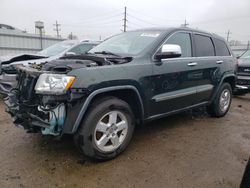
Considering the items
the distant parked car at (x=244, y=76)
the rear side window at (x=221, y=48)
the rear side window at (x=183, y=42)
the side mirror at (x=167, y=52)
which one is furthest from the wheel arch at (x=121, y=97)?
the distant parked car at (x=244, y=76)

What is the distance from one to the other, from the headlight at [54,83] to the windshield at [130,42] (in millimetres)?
1214

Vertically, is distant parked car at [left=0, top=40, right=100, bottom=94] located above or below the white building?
below

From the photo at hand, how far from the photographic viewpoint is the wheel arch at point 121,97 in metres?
2.44

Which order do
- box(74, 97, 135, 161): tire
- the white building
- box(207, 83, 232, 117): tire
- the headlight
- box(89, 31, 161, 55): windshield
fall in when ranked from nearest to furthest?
1. the headlight
2. box(74, 97, 135, 161): tire
3. box(89, 31, 161, 55): windshield
4. box(207, 83, 232, 117): tire
5. the white building

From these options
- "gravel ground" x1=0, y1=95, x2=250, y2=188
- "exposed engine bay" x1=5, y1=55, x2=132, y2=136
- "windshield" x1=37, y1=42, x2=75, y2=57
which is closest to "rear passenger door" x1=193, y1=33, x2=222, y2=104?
"gravel ground" x1=0, y1=95, x2=250, y2=188

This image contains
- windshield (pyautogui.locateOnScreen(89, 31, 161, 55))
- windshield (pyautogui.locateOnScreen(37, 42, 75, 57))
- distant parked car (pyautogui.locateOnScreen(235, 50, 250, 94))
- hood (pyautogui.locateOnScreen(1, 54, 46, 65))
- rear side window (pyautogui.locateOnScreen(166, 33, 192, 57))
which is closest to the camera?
windshield (pyautogui.locateOnScreen(89, 31, 161, 55))

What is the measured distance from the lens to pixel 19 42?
1340cm

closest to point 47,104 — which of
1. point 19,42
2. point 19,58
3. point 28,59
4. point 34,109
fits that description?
point 34,109

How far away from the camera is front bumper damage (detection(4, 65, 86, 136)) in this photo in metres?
2.38

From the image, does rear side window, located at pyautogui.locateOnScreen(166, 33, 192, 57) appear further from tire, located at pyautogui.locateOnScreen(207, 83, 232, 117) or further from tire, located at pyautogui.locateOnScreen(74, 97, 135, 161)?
tire, located at pyautogui.locateOnScreen(74, 97, 135, 161)

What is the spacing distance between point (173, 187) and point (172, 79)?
164cm

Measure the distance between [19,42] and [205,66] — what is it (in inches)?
496

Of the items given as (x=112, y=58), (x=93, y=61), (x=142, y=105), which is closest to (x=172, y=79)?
(x=142, y=105)

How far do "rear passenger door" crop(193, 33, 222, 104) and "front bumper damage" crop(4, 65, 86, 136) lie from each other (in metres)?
2.39
